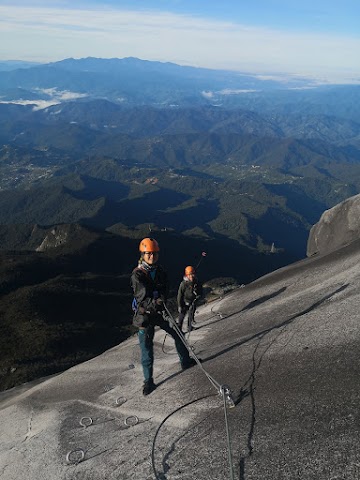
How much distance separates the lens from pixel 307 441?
875 centimetres

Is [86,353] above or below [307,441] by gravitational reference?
below

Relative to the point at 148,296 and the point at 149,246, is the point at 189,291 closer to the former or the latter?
the point at 148,296

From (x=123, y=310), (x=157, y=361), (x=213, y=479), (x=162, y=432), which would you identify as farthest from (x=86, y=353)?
(x=213, y=479)

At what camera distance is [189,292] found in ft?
69.4

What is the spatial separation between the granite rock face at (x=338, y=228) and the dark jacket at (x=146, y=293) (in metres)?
27.5

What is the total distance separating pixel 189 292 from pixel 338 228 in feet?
89.8

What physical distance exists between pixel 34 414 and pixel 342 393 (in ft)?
33.2

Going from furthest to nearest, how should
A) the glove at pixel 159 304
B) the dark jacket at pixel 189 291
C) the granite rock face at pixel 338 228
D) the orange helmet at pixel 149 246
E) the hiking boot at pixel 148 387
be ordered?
the granite rock face at pixel 338 228 < the dark jacket at pixel 189 291 < the hiking boot at pixel 148 387 < the glove at pixel 159 304 < the orange helmet at pixel 149 246

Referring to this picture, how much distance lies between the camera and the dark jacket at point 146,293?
1206 centimetres

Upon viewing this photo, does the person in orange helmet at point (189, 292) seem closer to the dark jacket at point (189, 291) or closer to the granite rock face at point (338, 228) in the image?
the dark jacket at point (189, 291)

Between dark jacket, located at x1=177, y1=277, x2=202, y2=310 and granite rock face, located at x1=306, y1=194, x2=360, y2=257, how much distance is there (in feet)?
64.1

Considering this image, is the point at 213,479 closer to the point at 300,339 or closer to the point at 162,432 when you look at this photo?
the point at 162,432

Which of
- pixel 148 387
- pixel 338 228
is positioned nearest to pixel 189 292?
pixel 148 387

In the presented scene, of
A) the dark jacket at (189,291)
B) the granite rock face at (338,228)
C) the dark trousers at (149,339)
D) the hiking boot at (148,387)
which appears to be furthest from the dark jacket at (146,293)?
the granite rock face at (338,228)
